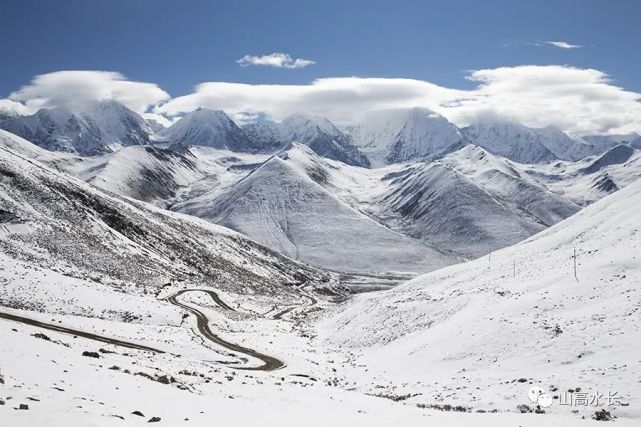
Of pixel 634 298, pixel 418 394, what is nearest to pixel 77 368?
pixel 418 394

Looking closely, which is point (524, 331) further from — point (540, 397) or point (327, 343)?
point (327, 343)

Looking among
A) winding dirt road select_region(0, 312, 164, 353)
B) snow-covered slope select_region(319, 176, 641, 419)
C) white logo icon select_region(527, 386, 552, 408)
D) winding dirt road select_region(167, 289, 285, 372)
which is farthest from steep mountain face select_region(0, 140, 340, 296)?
white logo icon select_region(527, 386, 552, 408)

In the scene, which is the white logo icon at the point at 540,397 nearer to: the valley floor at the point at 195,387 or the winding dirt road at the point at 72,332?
the valley floor at the point at 195,387

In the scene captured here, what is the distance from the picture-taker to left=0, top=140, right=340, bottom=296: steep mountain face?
90.8 metres

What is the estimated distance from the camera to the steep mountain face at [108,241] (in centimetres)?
9081

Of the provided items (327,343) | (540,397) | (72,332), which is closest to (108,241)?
(327,343)

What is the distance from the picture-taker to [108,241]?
4301 inches

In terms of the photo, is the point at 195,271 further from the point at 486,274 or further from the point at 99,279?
the point at 486,274

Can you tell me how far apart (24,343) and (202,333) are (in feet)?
105

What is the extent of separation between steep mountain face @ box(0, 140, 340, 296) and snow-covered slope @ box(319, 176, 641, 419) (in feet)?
161

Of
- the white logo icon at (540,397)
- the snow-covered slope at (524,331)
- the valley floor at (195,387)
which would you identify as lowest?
the valley floor at (195,387)

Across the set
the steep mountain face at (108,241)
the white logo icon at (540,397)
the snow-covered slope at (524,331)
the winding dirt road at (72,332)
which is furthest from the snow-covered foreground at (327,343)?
the steep mountain face at (108,241)

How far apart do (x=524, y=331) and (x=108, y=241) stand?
306 feet

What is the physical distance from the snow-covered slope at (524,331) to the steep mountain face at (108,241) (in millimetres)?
49049
